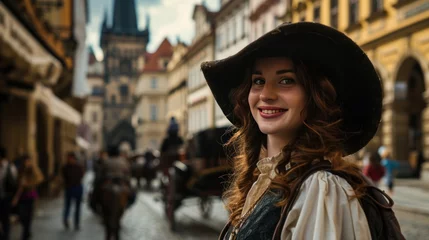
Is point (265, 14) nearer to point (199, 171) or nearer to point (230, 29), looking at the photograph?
point (230, 29)

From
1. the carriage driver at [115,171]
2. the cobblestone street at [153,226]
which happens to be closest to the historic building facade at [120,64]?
the cobblestone street at [153,226]

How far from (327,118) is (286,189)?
0.27 meters

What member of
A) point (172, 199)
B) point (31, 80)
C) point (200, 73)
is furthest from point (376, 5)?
point (200, 73)

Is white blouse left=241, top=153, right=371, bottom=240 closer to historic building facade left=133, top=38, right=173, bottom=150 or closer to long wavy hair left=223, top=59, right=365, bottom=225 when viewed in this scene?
long wavy hair left=223, top=59, right=365, bottom=225

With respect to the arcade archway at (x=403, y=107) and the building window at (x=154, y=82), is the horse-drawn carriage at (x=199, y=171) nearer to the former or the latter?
the arcade archway at (x=403, y=107)

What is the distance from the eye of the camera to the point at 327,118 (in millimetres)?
1856

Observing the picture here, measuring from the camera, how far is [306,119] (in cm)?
190

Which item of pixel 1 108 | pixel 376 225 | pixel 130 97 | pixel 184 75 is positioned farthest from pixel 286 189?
pixel 130 97

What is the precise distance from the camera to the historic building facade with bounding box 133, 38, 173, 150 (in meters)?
87.6

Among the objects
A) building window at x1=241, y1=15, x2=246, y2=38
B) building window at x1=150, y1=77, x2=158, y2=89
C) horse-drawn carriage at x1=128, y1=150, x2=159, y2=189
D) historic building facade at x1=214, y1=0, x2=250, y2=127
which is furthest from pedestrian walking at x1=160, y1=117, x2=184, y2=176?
building window at x1=150, y1=77, x2=158, y2=89

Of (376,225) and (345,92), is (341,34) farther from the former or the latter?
(376,225)

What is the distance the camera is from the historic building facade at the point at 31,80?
40.5 feet

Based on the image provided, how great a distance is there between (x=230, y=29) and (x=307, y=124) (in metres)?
43.6

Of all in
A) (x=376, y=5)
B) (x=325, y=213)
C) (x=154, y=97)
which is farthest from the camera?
(x=154, y=97)
